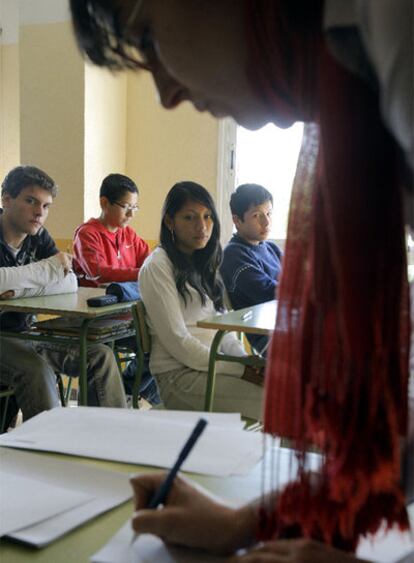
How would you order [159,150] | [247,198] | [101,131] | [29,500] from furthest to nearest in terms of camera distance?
[159,150], [101,131], [247,198], [29,500]

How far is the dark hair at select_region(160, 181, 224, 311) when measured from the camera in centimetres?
252

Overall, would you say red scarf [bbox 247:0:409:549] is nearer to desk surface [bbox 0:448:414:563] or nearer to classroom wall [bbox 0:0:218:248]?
desk surface [bbox 0:448:414:563]

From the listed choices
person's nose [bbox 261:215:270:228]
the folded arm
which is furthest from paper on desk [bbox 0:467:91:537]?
the folded arm

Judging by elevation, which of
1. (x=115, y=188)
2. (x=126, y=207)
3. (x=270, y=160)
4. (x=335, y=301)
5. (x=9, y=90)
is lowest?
(x=335, y=301)

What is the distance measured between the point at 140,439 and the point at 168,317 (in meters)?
1.41

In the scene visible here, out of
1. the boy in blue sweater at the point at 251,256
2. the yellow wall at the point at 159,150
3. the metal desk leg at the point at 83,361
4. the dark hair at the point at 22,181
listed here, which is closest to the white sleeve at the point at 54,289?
the metal desk leg at the point at 83,361

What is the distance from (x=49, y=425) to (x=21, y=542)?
0.36 metres

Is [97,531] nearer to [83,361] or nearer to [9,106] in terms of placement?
[83,361]

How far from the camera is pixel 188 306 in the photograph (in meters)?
2.52

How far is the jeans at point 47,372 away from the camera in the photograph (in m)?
2.57

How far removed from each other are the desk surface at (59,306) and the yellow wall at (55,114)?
174cm

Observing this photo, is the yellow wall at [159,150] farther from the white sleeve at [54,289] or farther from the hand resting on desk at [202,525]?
the hand resting on desk at [202,525]

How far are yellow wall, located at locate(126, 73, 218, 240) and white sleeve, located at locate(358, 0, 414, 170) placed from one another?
4199 mm

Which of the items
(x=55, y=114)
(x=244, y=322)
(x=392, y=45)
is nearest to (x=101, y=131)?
(x=55, y=114)
